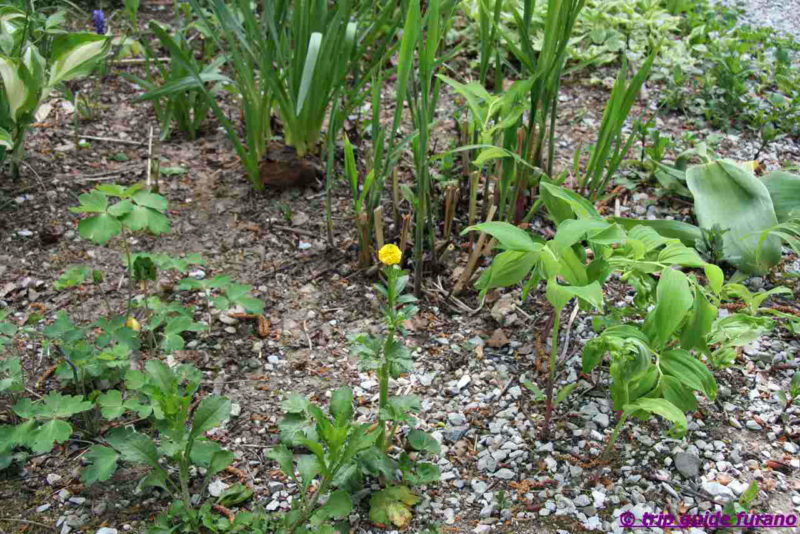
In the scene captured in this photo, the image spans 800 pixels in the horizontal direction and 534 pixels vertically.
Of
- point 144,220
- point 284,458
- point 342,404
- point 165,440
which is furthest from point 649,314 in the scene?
point 144,220

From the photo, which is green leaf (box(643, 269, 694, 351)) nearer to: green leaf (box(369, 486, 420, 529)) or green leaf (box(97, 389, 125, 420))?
green leaf (box(369, 486, 420, 529))

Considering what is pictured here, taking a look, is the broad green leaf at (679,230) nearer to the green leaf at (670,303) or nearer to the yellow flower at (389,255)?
the green leaf at (670,303)

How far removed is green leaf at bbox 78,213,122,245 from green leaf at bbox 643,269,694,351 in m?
1.18

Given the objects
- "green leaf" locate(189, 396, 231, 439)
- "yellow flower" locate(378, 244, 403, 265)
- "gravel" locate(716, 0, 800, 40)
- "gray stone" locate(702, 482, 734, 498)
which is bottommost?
"gray stone" locate(702, 482, 734, 498)

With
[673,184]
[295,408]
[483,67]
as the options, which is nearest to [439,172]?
[483,67]

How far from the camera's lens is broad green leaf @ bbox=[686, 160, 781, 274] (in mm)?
1911

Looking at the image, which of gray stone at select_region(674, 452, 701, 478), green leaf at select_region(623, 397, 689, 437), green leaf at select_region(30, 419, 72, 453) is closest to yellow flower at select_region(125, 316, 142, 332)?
green leaf at select_region(30, 419, 72, 453)

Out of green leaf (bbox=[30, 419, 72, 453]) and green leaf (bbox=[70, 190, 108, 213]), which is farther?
green leaf (bbox=[70, 190, 108, 213])

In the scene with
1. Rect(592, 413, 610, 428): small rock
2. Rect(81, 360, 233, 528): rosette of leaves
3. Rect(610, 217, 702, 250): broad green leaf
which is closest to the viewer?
Rect(81, 360, 233, 528): rosette of leaves

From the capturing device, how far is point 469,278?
1959 mm

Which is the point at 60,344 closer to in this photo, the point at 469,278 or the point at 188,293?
the point at 188,293

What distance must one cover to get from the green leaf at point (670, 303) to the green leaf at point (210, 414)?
2.85ft

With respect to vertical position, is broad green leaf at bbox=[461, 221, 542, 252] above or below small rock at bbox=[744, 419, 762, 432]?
above

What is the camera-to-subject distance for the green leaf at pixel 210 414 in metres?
1.44
